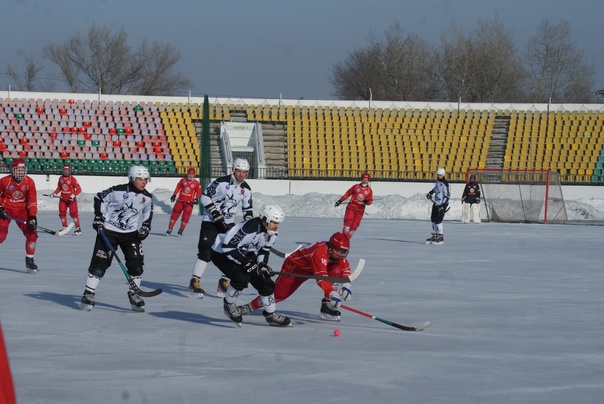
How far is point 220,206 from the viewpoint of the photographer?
9.62 meters

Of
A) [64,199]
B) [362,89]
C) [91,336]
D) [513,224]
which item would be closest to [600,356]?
[91,336]

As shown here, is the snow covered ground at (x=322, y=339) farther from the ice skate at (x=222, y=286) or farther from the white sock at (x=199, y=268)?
the white sock at (x=199, y=268)

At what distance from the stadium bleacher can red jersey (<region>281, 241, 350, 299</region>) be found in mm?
23279

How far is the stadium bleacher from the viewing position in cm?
3234

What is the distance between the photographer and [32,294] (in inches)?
366

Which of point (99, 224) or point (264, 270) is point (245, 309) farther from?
point (99, 224)

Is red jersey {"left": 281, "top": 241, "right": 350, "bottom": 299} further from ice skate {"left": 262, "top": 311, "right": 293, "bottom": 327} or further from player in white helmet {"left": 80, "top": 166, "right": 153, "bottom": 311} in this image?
player in white helmet {"left": 80, "top": 166, "right": 153, "bottom": 311}

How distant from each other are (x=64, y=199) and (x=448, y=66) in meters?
43.8

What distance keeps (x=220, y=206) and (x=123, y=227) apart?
5.08 ft

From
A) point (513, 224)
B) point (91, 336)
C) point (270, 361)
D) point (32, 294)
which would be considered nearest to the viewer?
point (270, 361)

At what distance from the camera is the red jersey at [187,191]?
1856cm

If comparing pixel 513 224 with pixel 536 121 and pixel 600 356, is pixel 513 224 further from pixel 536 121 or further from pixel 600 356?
pixel 600 356

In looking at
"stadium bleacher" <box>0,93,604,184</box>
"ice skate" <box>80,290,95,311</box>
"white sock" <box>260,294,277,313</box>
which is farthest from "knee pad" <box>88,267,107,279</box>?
"stadium bleacher" <box>0,93,604,184</box>

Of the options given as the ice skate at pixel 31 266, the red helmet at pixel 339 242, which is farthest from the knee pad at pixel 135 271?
the ice skate at pixel 31 266
